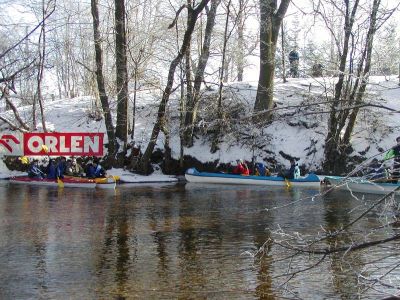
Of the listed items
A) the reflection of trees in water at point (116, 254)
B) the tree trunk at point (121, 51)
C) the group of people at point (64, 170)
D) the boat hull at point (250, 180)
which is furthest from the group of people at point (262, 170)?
the reflection of trees in water at point (116, 254)

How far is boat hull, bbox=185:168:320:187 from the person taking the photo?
75.0 ft

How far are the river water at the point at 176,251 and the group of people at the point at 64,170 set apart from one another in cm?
433

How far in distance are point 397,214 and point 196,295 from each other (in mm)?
4576

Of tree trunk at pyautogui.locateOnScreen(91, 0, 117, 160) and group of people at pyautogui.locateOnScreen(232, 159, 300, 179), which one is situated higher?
tree trunk at pyautogui.locateOnScreen(91, 0, 117, 160)

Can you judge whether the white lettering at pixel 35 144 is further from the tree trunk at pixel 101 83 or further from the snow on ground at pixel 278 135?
the tree trunk at pixel 101 83

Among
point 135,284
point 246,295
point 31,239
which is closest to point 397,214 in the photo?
point 246,295

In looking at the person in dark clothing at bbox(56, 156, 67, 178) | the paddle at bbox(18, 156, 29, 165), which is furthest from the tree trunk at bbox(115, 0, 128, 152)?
the paddle at bbox(18, 156, 29, 165)

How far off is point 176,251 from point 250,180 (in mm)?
13481

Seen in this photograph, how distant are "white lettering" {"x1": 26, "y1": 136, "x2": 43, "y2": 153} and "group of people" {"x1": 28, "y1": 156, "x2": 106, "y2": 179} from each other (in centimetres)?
206

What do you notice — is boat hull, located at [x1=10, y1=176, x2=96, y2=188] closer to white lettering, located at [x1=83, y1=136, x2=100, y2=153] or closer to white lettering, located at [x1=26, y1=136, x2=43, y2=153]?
white lettering, located at [x1=26, y1=136, x2=43, y2=153]

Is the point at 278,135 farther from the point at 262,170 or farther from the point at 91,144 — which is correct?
the point at 91,144

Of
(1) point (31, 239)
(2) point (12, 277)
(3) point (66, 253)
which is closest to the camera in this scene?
(2) point (12, 277)

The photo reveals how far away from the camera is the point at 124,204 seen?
55.6 feet

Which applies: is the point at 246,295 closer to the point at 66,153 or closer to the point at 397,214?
the point at 397,214
